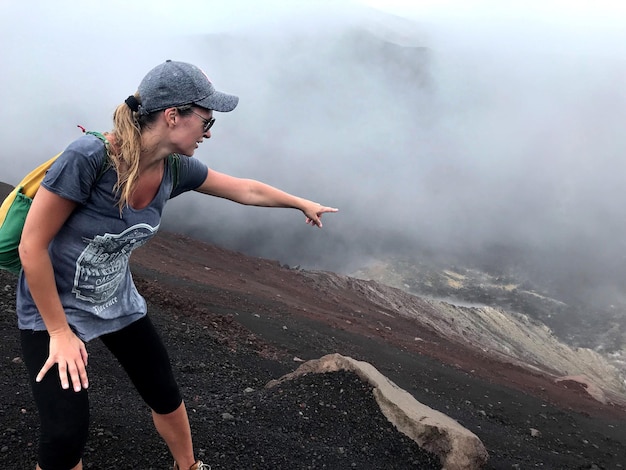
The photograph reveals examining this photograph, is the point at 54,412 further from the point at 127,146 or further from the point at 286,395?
the point at 286,395

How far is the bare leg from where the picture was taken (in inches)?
94.8

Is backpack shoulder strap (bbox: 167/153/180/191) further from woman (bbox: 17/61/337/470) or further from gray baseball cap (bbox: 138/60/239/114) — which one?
gray baseball cap (bbox: 138/60/239/114)

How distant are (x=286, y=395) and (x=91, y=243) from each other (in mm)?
2608

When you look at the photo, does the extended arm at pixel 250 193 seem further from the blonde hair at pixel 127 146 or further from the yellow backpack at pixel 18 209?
the yellow backpack at pixel 18 209

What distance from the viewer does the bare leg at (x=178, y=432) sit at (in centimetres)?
241

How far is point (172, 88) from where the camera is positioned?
1888mm

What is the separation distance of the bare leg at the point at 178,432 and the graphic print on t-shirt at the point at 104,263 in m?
0.62

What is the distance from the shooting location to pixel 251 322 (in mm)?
8914

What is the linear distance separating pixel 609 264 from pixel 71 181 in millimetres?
53483

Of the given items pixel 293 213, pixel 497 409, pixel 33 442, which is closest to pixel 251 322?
pixel 497 409

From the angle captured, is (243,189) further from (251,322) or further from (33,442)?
(251,322)

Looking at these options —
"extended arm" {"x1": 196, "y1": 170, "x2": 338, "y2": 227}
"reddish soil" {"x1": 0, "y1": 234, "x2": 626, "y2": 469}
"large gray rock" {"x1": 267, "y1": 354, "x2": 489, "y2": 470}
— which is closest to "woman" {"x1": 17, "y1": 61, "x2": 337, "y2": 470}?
"extended arm" {"x1": 196, "y1": 170, "x2": 338, "y2": 227}

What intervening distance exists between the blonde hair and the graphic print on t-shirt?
0.14 metres

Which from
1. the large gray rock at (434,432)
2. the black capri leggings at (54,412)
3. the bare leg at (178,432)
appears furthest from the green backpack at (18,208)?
the large gray rock at (434,432)
